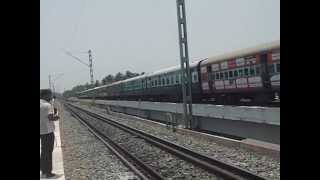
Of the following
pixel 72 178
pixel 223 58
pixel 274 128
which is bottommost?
pixel 72 178

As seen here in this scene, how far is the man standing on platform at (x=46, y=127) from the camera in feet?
26.6

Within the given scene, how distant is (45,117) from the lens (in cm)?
816

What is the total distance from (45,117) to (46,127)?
39cm

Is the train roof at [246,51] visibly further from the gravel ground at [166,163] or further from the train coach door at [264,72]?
the gravel ground at [166,163]

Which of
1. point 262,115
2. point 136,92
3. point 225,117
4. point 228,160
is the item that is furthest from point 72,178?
point 136,92

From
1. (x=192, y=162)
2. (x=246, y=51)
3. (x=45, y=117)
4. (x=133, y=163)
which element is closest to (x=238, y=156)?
(x=192, y=162)

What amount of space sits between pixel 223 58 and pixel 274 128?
10418mm

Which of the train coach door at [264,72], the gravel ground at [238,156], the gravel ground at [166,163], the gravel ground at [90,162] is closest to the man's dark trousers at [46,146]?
the gravel ground at [90,162]

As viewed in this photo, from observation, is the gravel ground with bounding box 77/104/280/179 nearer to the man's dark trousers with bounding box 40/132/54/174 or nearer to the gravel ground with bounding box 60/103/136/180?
the gravel ground with bounding box 60/103/136/180

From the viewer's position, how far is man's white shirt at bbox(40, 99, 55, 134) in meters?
7.99

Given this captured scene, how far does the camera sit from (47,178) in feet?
30.2

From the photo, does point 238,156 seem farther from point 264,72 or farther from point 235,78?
point 235,78

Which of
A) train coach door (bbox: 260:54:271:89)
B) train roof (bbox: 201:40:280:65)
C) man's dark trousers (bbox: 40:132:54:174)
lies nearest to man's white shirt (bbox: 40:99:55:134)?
man's dark trousers (bbox: 40:132:54:174)
